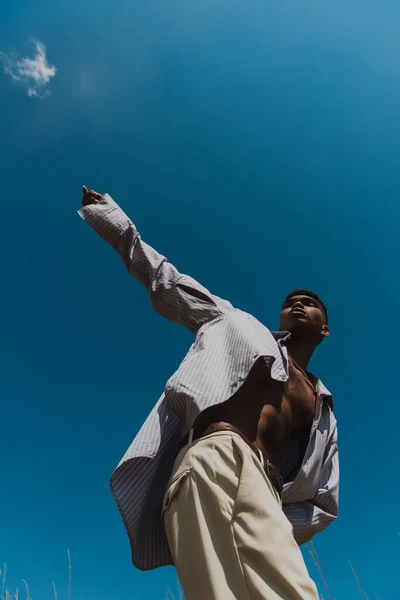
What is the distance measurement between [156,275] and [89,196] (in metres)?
0.69

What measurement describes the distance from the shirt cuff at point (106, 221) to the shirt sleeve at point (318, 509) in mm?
1648

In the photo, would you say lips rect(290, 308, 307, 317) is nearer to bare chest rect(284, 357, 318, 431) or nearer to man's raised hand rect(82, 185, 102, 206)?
bare chest rect(284, 357, 318, 431)

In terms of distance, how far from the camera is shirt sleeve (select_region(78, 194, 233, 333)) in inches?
84.2

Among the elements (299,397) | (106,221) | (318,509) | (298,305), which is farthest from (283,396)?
(106,221)

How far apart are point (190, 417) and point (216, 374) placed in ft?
0.64

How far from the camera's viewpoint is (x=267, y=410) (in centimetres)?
176

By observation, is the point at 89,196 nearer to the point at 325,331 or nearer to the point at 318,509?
the point at 325,331

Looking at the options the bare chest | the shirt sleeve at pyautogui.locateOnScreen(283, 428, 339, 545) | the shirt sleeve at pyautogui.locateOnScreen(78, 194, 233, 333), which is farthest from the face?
the shirt sleeve at pyautogui.locateOnScreen(283, 428, 339, 545)

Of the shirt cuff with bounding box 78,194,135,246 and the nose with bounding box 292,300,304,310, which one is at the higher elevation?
the nose with bounding box 292,300,304,310

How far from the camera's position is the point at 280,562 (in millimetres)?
1021

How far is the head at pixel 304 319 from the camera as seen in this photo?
99.3 inches

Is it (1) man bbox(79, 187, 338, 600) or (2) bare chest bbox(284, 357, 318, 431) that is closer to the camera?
(1) man bbox(79, 187, 338, 600)

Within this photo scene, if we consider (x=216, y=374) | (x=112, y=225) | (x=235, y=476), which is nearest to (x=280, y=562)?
(x=235, y=476)

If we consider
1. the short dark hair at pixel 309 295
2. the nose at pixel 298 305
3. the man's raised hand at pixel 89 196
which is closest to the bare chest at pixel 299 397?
the nose at pixel 298 305
